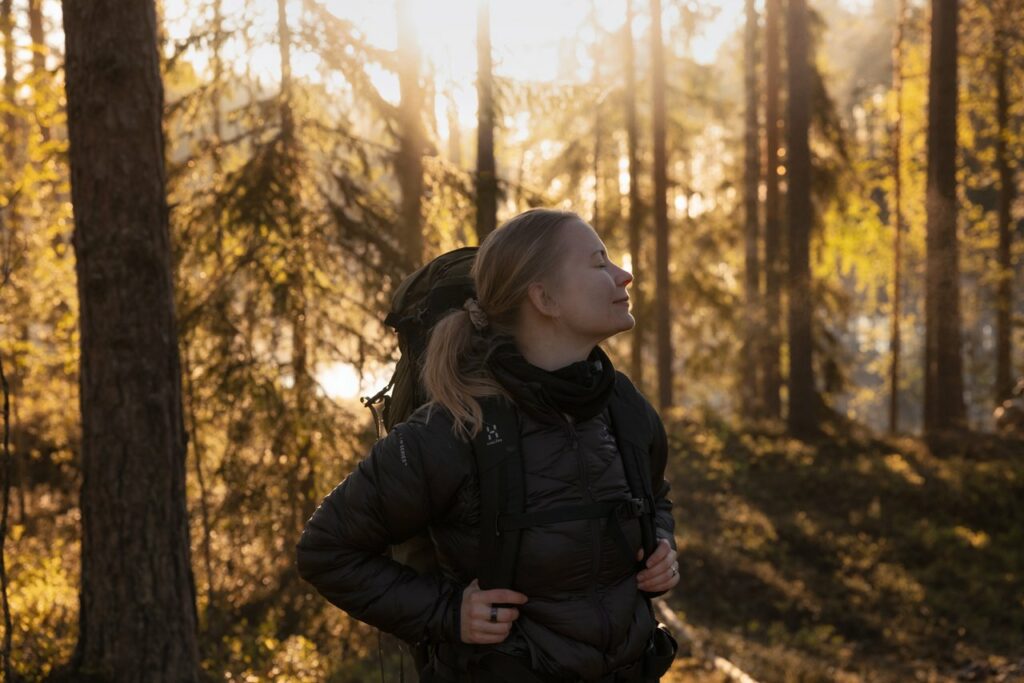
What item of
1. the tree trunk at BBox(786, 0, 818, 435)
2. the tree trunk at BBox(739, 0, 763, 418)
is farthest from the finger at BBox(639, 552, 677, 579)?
the tree trunk at BBox(739, 0, 763, 418)

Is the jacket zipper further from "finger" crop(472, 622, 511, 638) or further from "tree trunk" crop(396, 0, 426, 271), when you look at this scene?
"tree trunk" crop(396, 0, 426, 271)

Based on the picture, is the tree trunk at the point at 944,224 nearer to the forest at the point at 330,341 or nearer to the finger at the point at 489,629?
the forest at the point at 330,341

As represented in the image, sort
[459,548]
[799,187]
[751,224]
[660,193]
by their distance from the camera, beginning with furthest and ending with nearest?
1. [751,224]
2. [660,193]
3. [799,187]
4. [459,548]

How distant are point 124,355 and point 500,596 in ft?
11.3

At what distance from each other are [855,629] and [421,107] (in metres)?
8.11

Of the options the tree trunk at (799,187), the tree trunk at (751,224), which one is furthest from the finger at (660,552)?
the tree trunk at (751,224)

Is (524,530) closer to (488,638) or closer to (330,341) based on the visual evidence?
(488,638)

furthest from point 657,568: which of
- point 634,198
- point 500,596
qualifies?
point 634,198

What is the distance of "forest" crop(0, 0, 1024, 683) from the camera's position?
5398 millimetres

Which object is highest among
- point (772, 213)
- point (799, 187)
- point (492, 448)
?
point (799, 187)

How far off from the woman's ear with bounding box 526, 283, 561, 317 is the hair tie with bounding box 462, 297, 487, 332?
170 mm

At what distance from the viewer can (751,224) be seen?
2342 cm

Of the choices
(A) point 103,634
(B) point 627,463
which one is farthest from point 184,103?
(B) point 627,463

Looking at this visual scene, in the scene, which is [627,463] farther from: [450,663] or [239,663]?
[239,663]
